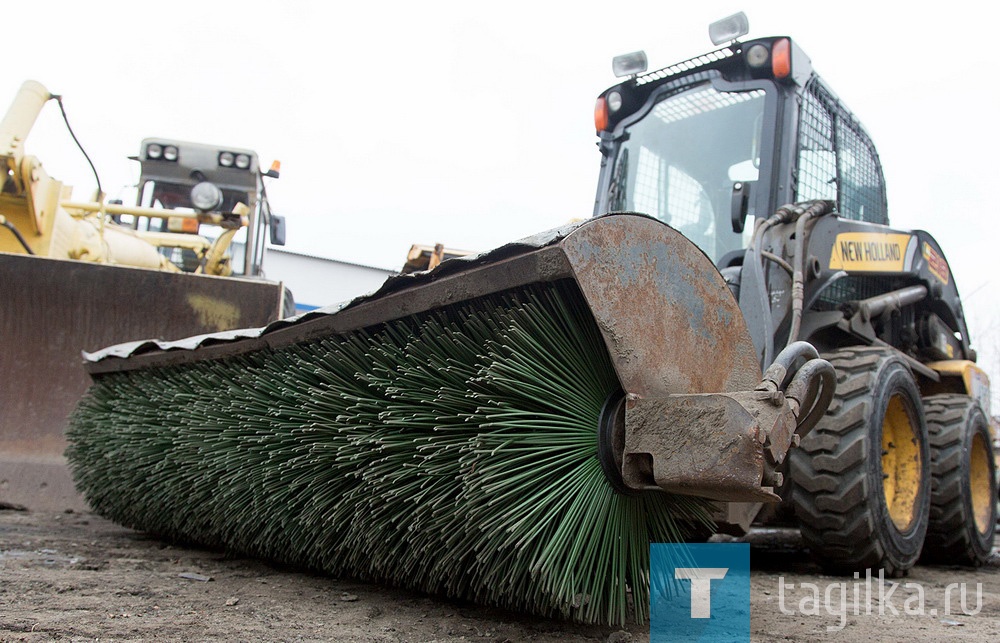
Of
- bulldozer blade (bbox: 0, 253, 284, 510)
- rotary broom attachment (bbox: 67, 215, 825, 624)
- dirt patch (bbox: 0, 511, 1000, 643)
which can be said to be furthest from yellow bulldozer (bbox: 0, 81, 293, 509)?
rotary broom attachment (bbox: 67, 215, 825, 624)

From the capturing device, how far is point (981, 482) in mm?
4070

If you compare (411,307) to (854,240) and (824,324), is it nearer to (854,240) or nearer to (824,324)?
(824,324)

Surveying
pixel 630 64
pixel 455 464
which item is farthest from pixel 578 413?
pixel 630 64

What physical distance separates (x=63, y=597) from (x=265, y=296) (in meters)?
2.77

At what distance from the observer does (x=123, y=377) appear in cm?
306

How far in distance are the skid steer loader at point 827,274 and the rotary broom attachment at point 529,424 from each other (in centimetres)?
103

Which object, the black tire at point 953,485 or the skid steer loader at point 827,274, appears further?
the black tire at point 953,485

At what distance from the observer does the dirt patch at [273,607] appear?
5.26 feet

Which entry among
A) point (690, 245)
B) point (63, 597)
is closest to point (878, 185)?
point (690, 245)

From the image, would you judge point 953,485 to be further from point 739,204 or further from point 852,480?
point 739,204

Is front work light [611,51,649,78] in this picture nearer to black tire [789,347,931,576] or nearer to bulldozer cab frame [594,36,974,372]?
bulldozer cab frame [594,36,974,372]

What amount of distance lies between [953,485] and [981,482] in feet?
2.85

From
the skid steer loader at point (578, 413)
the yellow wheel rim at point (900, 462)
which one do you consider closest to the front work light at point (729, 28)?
the skid steer loader at point (578, 413)

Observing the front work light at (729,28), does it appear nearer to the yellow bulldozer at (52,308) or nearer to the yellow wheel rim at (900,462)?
the yellow wheel rim at (900,462)
